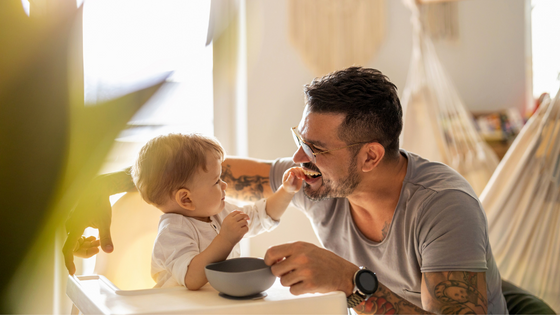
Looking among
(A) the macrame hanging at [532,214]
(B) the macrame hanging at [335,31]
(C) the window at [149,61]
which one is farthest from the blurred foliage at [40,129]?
(B) the macrame hanging at [335,31]

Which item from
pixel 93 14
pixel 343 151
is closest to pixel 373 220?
pixel 343 151

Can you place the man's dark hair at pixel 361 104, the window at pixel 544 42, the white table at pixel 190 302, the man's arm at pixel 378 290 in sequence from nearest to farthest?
the white table at pixel 190 302 → the man's arm at pixel 378 290 → the man's dark hair at pixel 361 104 → the window at pixel 544 42

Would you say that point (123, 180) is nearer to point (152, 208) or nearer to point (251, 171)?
point (152, 208)

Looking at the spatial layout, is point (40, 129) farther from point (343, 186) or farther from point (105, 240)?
point (343, 186)

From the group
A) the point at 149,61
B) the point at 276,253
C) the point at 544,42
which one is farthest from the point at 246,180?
the point at 544,42

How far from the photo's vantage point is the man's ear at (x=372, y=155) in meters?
1.32

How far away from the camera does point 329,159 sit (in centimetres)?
135

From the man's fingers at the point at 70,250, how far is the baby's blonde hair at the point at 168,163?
193 millimetres

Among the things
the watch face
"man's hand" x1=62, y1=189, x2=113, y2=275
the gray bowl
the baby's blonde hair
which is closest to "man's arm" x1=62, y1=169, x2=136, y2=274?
"man's hand" x1=62, y1=189, x2=113, y2=275

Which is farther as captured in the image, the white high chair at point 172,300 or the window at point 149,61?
the white high chair at point 172,300

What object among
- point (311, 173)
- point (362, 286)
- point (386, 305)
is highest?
point (311, 173)

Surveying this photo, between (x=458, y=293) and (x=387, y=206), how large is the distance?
0.36 metres

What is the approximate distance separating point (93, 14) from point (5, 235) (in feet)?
1.87

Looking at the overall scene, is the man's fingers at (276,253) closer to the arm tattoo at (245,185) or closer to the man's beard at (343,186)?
the man's beard at (343,186)
